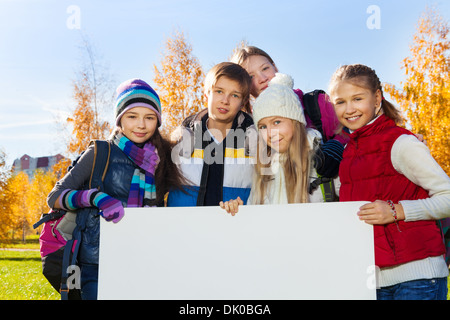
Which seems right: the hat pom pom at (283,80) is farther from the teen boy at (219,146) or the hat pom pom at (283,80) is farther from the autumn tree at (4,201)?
the autumn tree at (4,201)

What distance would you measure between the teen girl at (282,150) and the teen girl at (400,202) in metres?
0.32

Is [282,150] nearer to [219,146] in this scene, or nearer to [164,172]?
[219,146]

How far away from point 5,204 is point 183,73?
9.43 metres

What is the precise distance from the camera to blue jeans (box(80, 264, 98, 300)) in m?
2.61

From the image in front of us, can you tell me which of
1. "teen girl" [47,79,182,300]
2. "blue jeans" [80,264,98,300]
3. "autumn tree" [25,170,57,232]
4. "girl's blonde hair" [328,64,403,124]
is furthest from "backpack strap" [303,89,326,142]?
"autumn tree" [25,170,57,232]

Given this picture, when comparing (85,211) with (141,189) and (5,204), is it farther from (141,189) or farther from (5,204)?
(5,204)

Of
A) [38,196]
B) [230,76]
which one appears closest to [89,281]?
[230,76]

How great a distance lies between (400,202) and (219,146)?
1.31m

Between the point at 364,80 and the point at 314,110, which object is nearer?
the point at 364,80

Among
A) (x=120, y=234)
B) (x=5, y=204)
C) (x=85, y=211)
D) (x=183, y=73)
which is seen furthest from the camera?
(x=5, y=204)

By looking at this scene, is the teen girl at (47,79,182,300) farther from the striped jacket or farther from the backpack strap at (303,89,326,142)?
the backpack strap at (303,89,326,142)

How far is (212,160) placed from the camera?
9.87ft

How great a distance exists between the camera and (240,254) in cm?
232
